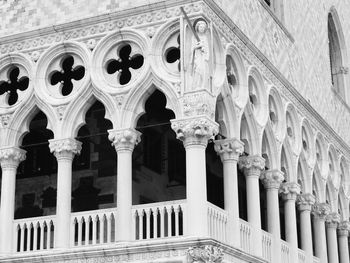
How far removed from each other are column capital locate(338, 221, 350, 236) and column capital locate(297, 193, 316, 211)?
9.26 ft

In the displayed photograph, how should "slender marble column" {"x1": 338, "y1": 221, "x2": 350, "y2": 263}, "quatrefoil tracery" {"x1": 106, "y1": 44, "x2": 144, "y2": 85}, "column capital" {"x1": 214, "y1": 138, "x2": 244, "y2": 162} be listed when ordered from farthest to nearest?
"slender marble column" {"x1": 338, "y1": 221, "x2": 350, "y2": 263}
"column capital" {"x1": 214, "y1": 138, "x2": 244, "y2": 162}
"quatrefoil tracery" {"x1": 106, "y1": 44, "x2": 144, "y2": 85}

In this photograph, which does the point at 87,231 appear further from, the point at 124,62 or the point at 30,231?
the point at 124,62

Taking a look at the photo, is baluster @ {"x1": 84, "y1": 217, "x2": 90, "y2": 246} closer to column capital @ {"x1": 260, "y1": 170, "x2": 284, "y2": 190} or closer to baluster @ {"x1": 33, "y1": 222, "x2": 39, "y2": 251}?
baluster @ {"x1": 33, "y1": 222, "x2": 39, "y2": 251}

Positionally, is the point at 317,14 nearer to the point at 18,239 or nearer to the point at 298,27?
the point at 298,27

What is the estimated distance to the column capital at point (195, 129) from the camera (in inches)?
555

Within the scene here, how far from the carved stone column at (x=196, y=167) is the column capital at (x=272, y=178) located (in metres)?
3.68

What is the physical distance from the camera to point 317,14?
23.8m

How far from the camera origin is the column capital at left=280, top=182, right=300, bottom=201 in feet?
61.6

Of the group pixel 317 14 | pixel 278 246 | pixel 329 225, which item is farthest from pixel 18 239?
pixel 317 14

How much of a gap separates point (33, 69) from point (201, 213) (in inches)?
177

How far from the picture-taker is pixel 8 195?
15.5 metres

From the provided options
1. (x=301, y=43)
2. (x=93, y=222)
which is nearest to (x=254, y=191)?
(x=93, y=222)

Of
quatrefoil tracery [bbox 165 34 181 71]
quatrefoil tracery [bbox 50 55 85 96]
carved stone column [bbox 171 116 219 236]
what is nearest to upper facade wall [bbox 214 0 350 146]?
quatrefoil tracery [bbox 165 34 181 71]

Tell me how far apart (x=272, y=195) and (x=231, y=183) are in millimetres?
2671
